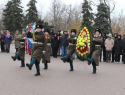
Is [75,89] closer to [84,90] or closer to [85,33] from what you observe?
[84,90]

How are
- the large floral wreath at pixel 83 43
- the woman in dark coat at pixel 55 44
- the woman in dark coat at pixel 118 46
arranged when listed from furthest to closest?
the woman in dark coat at pixel 55 44
the woman in dark coat at pixel 118 46
the large floral wreath at pixel 83 43

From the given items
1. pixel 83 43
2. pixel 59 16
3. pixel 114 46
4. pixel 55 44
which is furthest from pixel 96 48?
pixel 59 16

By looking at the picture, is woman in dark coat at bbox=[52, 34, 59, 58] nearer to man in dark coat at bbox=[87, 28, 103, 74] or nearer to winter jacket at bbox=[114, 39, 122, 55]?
winter jacket at bbox=[114, 39, 122, 55]

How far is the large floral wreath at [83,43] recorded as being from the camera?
31.7 ft

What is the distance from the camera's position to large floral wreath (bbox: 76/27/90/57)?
31.7ft

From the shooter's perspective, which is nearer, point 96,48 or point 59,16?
point 96,48

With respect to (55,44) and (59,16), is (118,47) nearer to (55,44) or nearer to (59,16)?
(55,44)

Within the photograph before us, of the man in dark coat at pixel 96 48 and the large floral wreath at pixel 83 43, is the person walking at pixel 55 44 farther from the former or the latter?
the man in dark coat at pixel 96 48

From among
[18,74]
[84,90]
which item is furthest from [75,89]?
[18,74]

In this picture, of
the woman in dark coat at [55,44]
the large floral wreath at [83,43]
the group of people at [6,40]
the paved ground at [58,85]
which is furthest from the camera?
the group of people at [6,40]

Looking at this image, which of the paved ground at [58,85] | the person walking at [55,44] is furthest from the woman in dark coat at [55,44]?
the paved ground at [58,85]

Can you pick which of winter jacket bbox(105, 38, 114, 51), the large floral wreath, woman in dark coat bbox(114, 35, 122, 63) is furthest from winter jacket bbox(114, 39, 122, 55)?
the large floral wreath

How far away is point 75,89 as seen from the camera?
687 cm

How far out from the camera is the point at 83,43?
9734 mm
